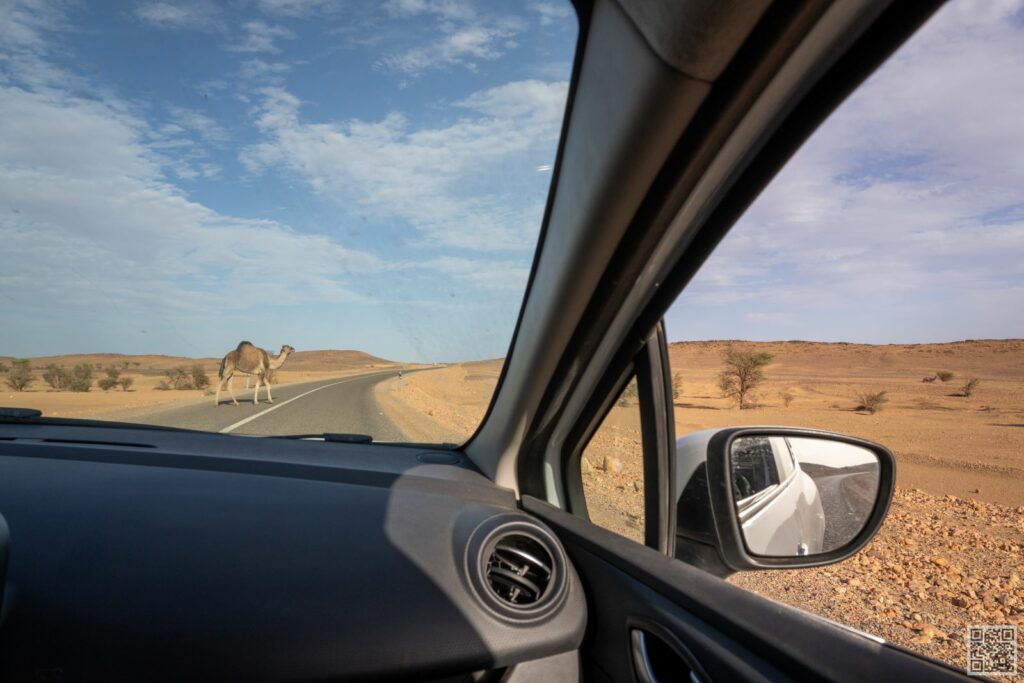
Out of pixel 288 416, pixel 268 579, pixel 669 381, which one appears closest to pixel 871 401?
pixel 669 381

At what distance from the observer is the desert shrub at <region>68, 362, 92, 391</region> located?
5.02m

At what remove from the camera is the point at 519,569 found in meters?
2.90

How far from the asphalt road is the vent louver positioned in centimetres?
245

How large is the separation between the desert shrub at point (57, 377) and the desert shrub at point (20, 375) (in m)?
0.10

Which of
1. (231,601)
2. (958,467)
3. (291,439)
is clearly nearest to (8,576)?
(231,601)

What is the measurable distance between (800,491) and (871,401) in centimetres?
46

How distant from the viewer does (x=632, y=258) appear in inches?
99.7

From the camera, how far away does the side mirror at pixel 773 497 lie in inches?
90.6

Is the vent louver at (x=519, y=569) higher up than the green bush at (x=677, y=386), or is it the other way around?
the green bush at (x=677, y=386)

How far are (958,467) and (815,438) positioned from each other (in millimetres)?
731

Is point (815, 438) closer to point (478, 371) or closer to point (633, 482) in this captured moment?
point (633, 482)

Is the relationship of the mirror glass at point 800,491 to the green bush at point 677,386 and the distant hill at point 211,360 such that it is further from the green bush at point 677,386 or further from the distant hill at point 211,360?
the distant hill at point 211,360

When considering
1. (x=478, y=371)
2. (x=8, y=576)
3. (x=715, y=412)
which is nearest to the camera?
(x=8, y=576)

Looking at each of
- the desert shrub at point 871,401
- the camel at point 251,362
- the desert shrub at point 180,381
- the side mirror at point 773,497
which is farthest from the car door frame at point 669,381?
the desert shrub at point 180,381
